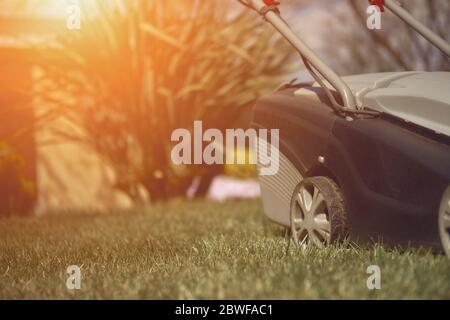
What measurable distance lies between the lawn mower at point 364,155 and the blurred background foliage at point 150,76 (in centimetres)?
308

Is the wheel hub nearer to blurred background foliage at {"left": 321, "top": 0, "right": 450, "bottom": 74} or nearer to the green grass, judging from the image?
the green grass

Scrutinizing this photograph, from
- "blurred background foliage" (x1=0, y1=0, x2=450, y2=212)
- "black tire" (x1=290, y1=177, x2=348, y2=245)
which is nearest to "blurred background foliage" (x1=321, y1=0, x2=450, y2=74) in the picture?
"blurred background foliage" (x1=0, y1=0, x2=450, y2=212)

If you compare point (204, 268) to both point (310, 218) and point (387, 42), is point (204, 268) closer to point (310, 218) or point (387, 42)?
point (310, 218)

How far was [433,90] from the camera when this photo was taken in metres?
3.62

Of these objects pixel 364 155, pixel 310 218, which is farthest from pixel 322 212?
pixel 364 155

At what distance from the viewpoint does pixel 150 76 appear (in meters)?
7.48

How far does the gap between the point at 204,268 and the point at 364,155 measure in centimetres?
99

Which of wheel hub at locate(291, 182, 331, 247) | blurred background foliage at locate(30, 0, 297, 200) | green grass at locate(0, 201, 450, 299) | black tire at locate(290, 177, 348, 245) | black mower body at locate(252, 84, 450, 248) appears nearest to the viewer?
green grass at locate(0, 201, 450, 299)

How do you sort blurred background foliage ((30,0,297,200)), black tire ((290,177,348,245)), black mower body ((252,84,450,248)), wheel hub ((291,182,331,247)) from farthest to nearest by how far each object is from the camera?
blurred background foliage ((30,0,297,200)) → wheel hub ((291,182,331,247)) → black tire ((290,177,348,245)) → black mower body ((252,84,450,248))

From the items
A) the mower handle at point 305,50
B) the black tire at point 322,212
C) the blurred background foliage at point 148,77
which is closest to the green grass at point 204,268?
the black tire at point 322,212

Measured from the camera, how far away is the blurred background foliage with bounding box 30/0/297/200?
7438 millimetres

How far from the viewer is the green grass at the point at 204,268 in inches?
115

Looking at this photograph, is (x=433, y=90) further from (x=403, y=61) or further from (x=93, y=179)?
(x=93, y=179)
